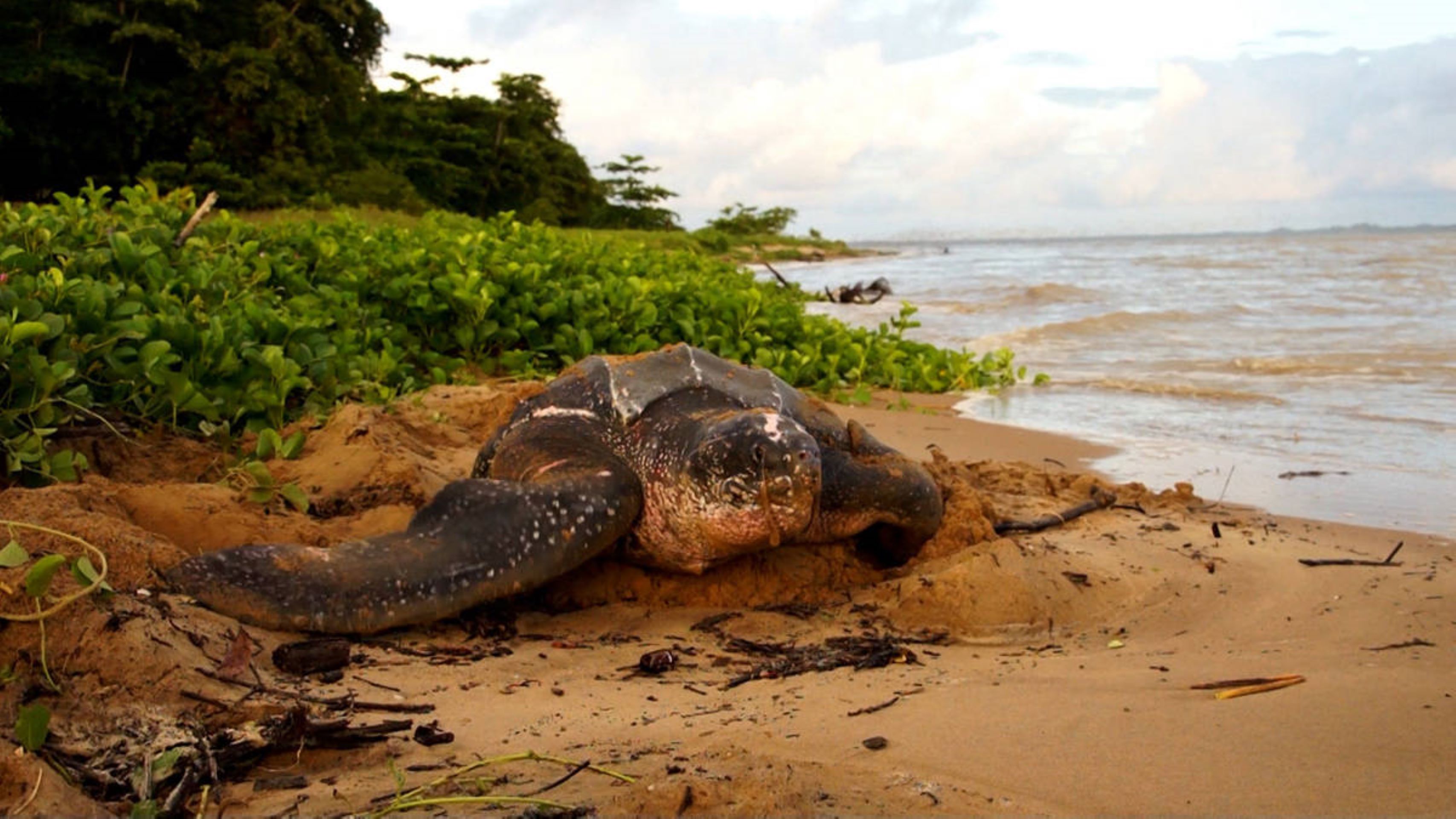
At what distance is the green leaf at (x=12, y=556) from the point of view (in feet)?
6.22

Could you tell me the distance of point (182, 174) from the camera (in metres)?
19.3

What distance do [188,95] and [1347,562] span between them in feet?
68.6

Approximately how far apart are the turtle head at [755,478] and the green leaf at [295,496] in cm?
105

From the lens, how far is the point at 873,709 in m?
2.00

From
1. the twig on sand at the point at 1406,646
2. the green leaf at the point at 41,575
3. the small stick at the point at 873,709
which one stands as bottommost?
the twig on sand at the point at 1406,646

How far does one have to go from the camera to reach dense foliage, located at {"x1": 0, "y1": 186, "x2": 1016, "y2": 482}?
3.27m

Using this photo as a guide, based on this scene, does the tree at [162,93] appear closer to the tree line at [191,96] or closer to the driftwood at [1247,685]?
the tree line at [191,96]

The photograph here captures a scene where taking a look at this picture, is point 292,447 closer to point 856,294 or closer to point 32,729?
point 32,729

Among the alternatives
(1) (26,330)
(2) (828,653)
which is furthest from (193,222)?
(2) (828,653)

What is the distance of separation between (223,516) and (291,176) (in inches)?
763

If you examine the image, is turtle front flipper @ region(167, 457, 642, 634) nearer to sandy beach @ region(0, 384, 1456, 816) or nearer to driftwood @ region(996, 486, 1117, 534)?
sandy beach @ region(0, 384, 1456, 816)

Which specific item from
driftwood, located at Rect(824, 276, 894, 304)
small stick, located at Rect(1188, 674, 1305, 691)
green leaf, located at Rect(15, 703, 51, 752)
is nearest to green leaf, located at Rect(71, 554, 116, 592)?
green leaf, located at Rect(15, 703, 51, 752)

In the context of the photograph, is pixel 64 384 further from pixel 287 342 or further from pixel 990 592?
pixel 990 592

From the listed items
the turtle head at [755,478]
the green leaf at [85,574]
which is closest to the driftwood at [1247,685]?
the turtle head at [755,478]
